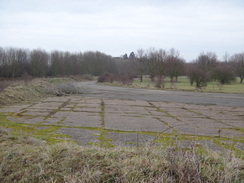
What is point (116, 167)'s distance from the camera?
9.74 ft

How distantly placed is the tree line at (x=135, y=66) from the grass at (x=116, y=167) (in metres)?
32.5

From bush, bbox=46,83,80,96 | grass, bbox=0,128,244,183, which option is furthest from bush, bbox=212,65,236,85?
grass, bbox=0,128,244,183

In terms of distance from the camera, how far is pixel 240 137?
747cm

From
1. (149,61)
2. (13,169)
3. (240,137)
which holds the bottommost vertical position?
(240,137)

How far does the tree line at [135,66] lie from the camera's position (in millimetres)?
43875

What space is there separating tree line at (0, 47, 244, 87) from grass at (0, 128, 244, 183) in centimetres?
3247

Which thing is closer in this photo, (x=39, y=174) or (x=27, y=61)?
(x=39, y=174)

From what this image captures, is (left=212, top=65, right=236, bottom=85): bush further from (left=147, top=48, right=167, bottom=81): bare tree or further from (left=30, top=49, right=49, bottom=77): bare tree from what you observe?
(left=30, top=49, right=49, bottom=77): bare tree

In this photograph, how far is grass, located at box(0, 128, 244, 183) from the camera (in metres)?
2.67

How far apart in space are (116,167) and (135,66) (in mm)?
58181

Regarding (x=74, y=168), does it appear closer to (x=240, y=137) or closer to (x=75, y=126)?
(x=75, y=126)

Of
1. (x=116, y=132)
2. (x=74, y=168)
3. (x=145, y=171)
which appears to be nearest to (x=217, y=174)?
(x=145, y=171)

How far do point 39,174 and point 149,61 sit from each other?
→ 4992 cm

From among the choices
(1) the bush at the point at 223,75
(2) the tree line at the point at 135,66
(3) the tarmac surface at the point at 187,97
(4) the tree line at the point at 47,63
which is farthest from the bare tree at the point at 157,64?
(4) the tree line at the point at 47,63
